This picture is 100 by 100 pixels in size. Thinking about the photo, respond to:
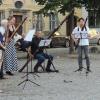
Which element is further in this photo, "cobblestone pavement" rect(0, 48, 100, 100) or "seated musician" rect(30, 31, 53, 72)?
"seated musician" rect(30, 31, 53, 72)

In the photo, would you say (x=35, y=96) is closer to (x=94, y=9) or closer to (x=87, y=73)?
(x=87, y=73)

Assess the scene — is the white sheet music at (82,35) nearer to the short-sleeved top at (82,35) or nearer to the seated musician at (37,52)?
the short-sleeved top at (82,35)

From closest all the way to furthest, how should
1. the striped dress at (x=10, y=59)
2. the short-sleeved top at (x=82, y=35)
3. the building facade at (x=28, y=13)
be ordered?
the striped dress at (x=10, y=59)
the short-sleeved top at (x=82, y=35)
the building facade at (x=28, y=13)

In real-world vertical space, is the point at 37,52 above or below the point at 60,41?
above

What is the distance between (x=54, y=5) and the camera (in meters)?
30.0

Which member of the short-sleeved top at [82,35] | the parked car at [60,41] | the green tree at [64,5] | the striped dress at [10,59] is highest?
the green tree at [64,5]

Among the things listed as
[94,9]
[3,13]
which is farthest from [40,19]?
[94,9]

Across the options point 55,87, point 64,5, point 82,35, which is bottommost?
point 55,87

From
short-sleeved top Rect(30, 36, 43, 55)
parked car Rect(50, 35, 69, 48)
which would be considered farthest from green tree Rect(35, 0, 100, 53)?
parked car Rect(50, 35, 69, 48)

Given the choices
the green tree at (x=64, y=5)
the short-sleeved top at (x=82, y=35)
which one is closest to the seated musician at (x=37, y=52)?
the short-sleeved top at (x=82, y=35)

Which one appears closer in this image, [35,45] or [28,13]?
[35,45]

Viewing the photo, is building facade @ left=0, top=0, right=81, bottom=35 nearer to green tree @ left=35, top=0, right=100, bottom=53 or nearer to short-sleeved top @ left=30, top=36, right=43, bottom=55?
green tree @ left=35, top=0, right=100, bottom=53

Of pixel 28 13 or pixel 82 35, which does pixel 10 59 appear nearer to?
pixel 82 35

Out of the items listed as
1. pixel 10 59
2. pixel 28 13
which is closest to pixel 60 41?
pixel 28 13
